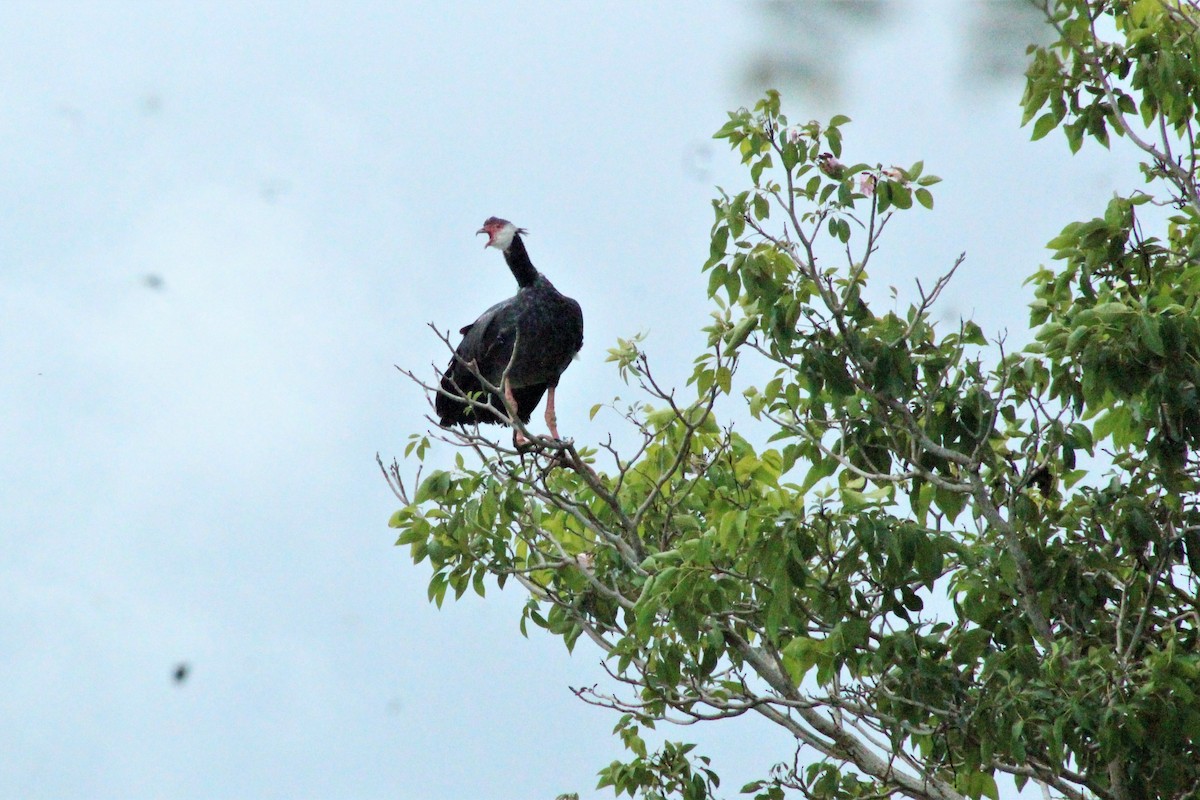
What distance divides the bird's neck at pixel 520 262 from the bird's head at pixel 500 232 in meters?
0.04

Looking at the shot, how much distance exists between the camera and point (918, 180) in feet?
15.8

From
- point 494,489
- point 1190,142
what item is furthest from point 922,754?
point 1190,142

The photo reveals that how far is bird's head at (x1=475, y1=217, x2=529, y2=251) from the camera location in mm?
7948

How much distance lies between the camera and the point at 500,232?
800 centimetres

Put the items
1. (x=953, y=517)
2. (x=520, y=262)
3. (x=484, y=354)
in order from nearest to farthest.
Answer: (x=953, y=517) → (x=484, y=354) → (x=520, y=262)

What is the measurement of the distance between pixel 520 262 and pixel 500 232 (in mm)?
249

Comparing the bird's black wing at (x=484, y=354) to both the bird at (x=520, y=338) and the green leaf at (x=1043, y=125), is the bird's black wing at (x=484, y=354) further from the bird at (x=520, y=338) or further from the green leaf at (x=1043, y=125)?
the green leaf at (x=1043, y=125)

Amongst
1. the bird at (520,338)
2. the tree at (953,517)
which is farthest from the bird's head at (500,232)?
the tree at (953,517)

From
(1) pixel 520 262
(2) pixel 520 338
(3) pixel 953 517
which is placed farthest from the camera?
(1) pixel 520 262

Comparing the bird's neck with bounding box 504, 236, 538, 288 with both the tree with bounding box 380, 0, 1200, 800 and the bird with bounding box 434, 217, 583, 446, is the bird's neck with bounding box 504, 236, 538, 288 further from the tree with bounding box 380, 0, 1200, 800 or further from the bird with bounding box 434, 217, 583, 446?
the tree with bounding box 380, 0, 1200, 800

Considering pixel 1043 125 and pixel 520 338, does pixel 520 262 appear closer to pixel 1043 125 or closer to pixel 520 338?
pixel 520 338

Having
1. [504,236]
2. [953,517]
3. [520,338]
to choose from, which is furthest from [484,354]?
[953,517]

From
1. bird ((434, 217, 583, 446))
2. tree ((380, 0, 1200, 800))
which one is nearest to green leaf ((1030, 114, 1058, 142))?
tree ((380, 0, 1200, 800))

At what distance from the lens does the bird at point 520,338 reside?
24.9 feet
